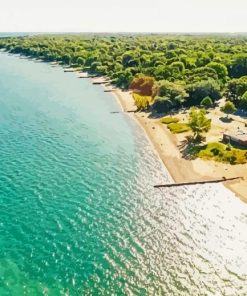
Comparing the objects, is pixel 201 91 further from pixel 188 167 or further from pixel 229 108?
pixel 188 167

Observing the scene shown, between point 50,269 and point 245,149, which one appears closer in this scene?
point 50,269

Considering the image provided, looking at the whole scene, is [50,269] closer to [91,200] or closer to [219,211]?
[91,200]

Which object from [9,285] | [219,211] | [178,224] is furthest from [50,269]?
[219,211]

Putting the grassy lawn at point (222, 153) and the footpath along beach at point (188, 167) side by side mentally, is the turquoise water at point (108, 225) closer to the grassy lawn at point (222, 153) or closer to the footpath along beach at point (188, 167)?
the footpath along beach at point (188, 167)

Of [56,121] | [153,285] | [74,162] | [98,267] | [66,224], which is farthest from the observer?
[56,121]

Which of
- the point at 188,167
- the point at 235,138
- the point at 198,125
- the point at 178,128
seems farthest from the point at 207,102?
the point at 188,167

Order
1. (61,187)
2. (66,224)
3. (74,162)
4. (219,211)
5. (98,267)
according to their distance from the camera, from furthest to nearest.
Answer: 1. (74,162)
2. (61,187)
3. (219,211)
4. (66,224)
5. (98,267)

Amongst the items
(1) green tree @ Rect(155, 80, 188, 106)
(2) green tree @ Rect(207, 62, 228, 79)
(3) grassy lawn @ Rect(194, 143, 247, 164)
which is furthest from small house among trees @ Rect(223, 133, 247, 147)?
(2) green tree @ Rect(207, 62, 228, 79)
